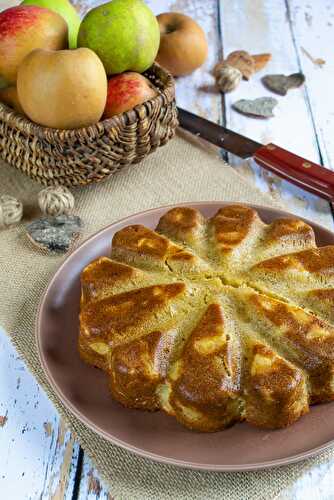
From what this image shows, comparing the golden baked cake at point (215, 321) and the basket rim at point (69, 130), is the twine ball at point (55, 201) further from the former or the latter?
the golden baked cake at point (215, 321)

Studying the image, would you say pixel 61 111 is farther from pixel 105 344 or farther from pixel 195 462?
pixel 195 462

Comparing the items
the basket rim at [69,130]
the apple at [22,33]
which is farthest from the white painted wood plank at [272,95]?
the apple at [22,33]

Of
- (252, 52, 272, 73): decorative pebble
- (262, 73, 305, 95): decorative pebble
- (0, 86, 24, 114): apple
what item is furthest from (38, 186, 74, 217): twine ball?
(252, 52, 272, 73): decorative pebble

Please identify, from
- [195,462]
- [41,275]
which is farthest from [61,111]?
[195,462]

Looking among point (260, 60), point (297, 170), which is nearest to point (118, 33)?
point (297, 170)

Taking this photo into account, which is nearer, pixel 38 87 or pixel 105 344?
pixel 105 344

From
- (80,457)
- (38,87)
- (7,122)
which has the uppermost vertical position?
(38,87)

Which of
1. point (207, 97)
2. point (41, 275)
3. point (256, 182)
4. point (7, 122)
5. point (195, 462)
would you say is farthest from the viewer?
point (207, 97)
